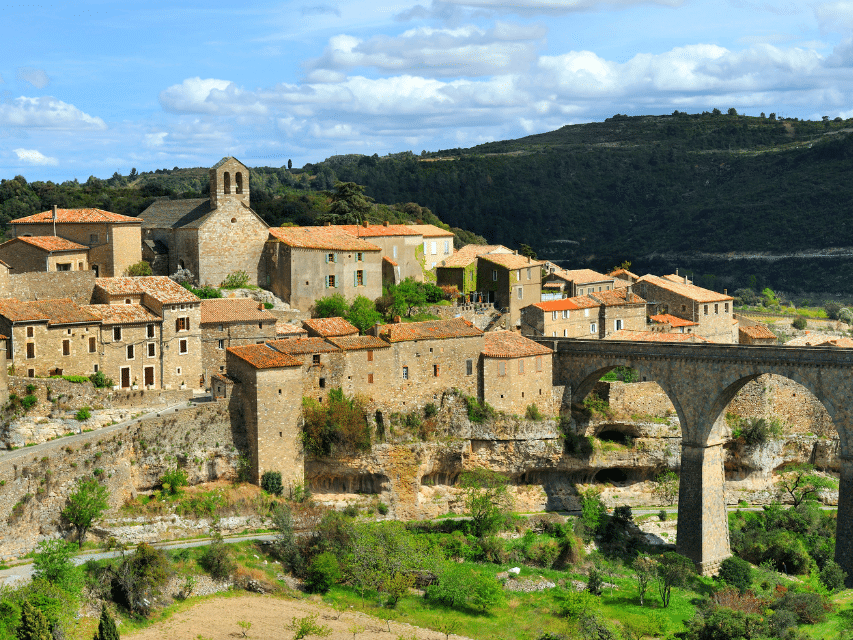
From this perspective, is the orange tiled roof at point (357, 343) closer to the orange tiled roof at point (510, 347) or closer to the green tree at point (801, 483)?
the orange tiled roof at point (510, 347)

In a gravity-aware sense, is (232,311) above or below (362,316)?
above

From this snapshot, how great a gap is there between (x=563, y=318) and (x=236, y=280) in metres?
18.8

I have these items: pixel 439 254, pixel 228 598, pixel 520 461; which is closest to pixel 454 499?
pixel 520 461

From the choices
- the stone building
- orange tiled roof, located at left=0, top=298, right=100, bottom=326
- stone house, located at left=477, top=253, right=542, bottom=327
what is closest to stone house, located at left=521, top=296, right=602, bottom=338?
stone house, located at left=477, top=253, right=542, bottom=327

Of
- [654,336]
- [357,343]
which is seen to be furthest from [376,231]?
[654,336]

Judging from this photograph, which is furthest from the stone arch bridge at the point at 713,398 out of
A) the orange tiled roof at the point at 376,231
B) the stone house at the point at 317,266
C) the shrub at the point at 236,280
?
the shrub at the point at 236,280

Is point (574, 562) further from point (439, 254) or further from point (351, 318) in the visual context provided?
point (439, 254)

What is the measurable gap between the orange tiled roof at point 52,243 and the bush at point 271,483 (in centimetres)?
1624

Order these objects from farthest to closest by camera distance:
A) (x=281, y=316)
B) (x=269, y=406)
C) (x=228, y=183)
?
(x=228, y=183), (x=281, y=316), (x=269, y=406)

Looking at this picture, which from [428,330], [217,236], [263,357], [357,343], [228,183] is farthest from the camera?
[228,183]

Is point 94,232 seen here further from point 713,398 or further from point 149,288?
point 713,398

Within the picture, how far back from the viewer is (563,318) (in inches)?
2441

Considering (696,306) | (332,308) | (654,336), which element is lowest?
(654,336)

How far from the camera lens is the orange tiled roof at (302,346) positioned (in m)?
48.3
